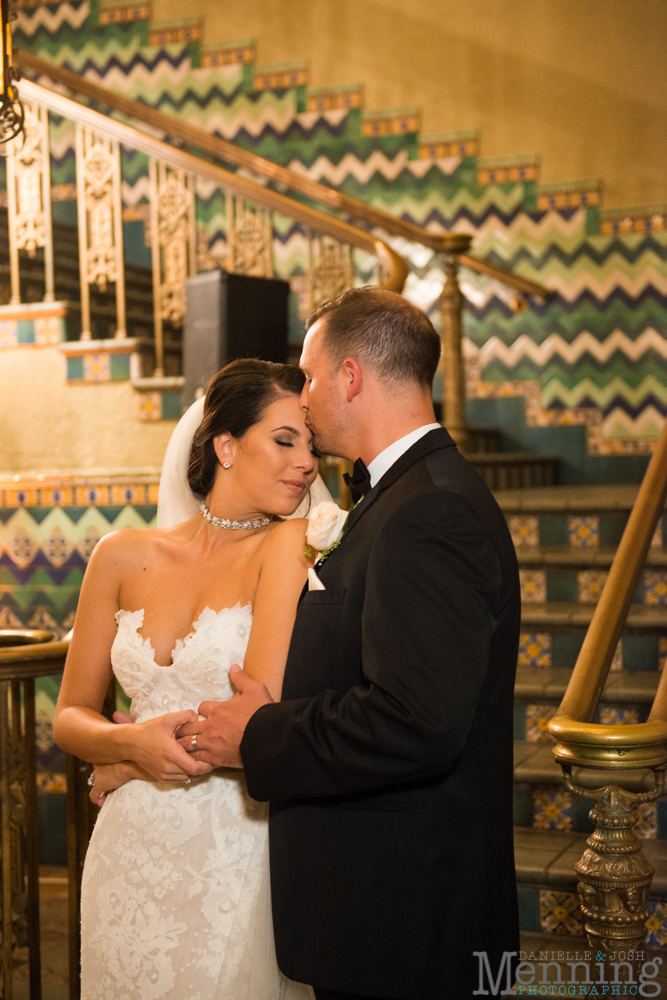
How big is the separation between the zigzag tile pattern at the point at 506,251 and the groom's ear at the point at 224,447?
4.59 meters

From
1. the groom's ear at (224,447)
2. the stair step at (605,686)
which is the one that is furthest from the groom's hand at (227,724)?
the stair step at (605,686)

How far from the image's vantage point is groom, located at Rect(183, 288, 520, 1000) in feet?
4.32

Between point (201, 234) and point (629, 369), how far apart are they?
10.5 feet

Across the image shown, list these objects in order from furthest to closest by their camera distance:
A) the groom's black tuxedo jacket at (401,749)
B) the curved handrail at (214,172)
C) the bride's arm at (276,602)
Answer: the curved handrail at (214,172), the bride's arm at (276,602), the groom's black tuxedo jacket at (401,749)

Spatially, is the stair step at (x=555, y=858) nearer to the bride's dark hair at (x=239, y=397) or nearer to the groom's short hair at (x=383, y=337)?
the bride's dark hair at (x=239, y=397)

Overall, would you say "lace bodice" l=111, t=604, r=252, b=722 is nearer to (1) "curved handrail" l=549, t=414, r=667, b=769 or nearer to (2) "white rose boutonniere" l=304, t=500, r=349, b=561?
(2) "white rose boutonniere" l=304, t=500, r=349, b=561

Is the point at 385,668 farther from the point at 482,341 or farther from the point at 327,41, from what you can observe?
the point at 327,41

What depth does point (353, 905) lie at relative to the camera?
4.69 feet

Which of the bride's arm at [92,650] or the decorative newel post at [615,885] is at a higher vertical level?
the bride's arm at [92,650]

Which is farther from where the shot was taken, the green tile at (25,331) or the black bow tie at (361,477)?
the green tile at (25,331)

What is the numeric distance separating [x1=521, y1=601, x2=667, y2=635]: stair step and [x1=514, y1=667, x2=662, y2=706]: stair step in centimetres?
17

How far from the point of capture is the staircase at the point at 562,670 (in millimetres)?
2855

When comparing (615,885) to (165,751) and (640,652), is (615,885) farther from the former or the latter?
(640,652)

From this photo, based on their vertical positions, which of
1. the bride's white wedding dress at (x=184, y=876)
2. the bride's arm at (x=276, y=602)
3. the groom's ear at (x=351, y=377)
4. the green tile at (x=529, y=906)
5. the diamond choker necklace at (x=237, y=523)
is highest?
the groom's ear at (x=351, y=377)
